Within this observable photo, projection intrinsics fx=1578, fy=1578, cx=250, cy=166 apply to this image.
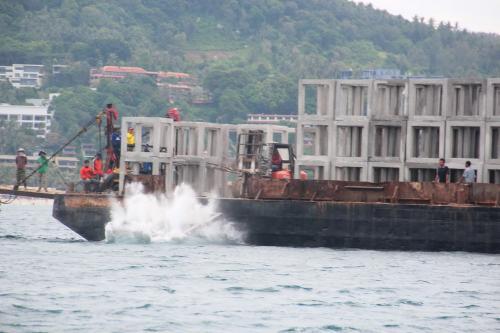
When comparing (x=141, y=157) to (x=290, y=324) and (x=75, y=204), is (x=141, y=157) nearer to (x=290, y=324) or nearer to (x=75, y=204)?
(x=75, y=204)

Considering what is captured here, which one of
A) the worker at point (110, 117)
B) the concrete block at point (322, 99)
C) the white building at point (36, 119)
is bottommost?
the worker at point (110, 117)

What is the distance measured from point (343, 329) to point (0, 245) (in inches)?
879

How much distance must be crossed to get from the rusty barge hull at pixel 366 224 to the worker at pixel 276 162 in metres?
2.70

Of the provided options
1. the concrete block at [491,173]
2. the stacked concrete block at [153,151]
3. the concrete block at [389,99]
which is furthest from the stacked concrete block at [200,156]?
the concrete block at [491,173]

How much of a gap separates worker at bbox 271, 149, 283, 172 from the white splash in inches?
119

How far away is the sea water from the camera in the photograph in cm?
3600

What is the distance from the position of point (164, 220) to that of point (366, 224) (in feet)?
24.8

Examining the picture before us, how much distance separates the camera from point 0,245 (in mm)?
54906

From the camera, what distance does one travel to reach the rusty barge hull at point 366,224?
173 ft

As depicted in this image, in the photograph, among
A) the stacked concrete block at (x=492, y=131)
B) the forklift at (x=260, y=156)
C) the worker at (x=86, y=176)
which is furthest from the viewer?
the worker at (x=86, y=176)

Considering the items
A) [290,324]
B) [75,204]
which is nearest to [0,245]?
[75,204]

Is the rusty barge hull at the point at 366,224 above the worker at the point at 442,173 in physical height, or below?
below

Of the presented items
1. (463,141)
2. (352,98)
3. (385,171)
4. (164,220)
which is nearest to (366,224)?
(385,171)

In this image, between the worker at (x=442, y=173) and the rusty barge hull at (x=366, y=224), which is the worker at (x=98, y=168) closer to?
the rusty barge hull at (x=366, y=224)
